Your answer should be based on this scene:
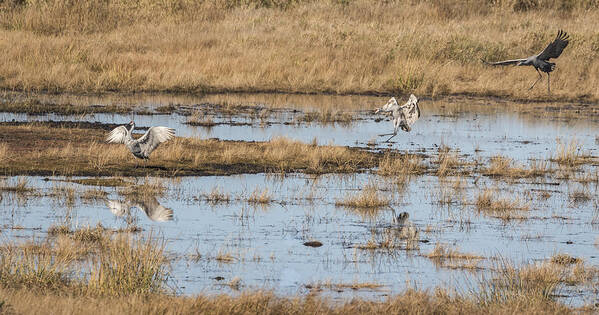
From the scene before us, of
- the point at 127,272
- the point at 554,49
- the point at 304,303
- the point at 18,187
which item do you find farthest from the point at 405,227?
the point at 554,49

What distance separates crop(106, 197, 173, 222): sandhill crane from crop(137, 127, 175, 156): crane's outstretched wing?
118cm

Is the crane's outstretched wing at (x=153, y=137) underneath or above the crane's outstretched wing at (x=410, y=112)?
underneath

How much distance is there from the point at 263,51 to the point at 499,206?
17287 millimetres

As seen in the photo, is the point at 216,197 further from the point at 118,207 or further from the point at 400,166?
the point at 400,166

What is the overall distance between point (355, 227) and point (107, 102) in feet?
45.6

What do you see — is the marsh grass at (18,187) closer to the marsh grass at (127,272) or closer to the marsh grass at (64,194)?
the marsh grass at (64,194)

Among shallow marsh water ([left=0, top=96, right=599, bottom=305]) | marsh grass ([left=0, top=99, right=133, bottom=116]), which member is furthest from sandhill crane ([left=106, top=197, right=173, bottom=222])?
marsh grass ([left=0, top=99, right=133, bottom=116])

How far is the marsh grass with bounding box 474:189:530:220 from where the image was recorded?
509 inches

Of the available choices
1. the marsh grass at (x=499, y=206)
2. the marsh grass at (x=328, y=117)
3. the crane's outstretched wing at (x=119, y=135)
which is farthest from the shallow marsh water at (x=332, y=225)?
the marsh grass at (x=328, y=117)

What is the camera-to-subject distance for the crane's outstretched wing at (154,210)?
38.6 ft

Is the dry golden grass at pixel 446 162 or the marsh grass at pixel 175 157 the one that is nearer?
the marsh grass at pixel 175 157

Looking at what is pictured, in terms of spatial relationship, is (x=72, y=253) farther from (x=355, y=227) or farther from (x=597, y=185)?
(x=597, y=185)

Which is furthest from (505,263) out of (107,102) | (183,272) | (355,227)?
(107,102)

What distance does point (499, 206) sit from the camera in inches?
520
